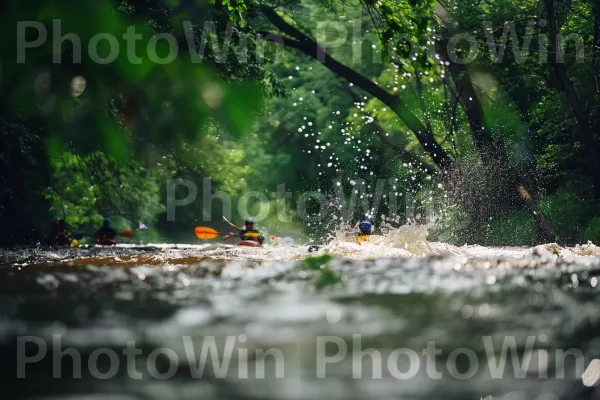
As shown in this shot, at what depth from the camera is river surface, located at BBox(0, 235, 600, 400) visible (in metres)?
3.53

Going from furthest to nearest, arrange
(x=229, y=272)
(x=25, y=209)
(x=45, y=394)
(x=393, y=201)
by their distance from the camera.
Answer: (x=393, y=201) < (x=25, y=209) < (x=229, y=272) < (x=45, y=394)

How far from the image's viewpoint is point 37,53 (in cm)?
329

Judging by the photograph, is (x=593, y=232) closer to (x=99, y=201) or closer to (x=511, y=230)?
(x=511, y=230)

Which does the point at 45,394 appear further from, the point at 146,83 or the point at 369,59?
the point at 369,59

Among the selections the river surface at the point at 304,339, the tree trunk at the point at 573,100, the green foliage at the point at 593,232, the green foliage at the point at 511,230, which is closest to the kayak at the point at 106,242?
the green foliage at the point at 511,230

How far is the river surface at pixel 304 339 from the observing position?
3.53 metres

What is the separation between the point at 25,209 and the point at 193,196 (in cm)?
2226

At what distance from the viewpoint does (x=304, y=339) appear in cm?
441

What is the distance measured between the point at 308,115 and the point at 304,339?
120 ft

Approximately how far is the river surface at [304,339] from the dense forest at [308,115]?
2.62ft

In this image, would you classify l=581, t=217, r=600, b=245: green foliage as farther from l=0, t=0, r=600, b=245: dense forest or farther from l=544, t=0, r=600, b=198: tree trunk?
l=544, t=0, r=600, b=198: tree trunk

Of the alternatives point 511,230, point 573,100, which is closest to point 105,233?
point 511,230

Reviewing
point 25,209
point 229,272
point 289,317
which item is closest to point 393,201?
point 25,209

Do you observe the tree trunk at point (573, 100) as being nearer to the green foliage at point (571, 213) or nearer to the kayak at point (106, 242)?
the green foliage at point (571, 213)
